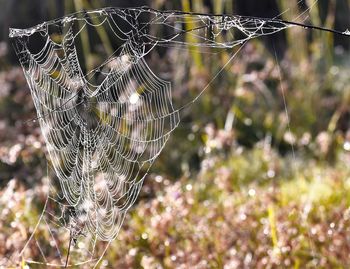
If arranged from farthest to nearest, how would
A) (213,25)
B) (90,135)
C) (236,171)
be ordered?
1. (236,171)
2. (90,135)
3. (213,25)

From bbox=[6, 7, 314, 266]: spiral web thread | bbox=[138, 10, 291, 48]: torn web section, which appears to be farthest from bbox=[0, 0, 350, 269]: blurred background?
bbox=[138, 10, 291, 48]: torn web section

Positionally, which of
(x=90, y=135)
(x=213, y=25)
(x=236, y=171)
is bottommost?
(x=236, y=171)

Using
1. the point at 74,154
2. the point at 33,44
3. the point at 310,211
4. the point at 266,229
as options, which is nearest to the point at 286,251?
the point at 266,229


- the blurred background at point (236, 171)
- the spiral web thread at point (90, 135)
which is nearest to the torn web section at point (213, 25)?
the spiral web thread at point (90, 135)

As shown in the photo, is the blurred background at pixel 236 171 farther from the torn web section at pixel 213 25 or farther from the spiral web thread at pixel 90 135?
the torn web section at pixel 213 25

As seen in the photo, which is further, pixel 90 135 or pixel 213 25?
pixel 90 135

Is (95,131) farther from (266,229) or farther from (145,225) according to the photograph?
(266,229)

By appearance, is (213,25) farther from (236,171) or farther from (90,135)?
(236,171)

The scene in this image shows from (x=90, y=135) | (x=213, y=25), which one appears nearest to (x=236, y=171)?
(x=90, y=135)

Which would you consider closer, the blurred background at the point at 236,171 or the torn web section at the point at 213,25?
the torn web section at the point at 213,25
